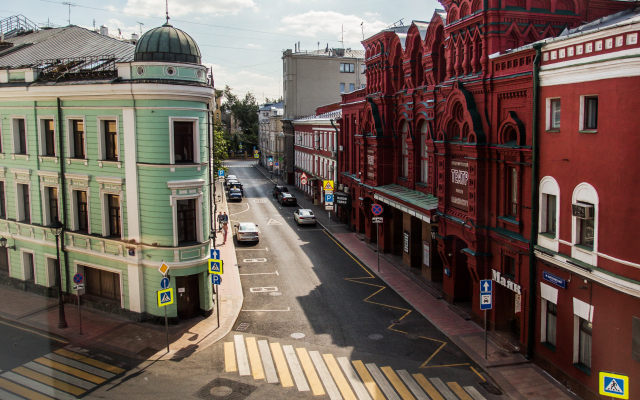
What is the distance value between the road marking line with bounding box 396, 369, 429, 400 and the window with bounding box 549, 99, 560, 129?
9.40 metres

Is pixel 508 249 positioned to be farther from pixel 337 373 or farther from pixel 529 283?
pixel 337 373

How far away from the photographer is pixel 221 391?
16.1 meters

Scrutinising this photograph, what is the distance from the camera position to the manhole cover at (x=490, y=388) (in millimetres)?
16219

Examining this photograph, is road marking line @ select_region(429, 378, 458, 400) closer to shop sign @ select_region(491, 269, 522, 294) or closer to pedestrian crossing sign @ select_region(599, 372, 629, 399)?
shop sign @ select_region(491, 269, 522, 294)

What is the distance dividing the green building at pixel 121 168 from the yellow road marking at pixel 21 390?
6.21 meters

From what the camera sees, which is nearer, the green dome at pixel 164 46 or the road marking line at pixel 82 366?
the road marking line at pixel 82 366

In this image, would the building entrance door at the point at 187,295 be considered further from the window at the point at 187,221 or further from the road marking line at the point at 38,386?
the road marking line at the point at 38,386

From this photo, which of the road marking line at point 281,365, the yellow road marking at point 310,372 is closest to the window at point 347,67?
the road marking line at point 281,365

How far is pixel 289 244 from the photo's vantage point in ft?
123

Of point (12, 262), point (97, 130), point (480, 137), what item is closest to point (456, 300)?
point (480, 137)

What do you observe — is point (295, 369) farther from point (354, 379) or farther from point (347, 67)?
point (347, 67)

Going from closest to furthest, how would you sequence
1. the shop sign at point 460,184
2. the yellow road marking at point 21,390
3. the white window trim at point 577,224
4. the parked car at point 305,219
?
the white window trim at point 577,224 < the yellow road marking at point 21,390 < the shop sign at point 460,184 < the parked car at point 305,219

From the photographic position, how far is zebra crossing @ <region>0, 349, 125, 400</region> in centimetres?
1571

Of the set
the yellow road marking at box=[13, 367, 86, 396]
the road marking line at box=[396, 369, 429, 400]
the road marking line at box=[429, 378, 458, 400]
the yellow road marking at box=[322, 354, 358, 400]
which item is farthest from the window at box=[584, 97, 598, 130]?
the yellow road marking at box=[13, 367, 86, 396]
